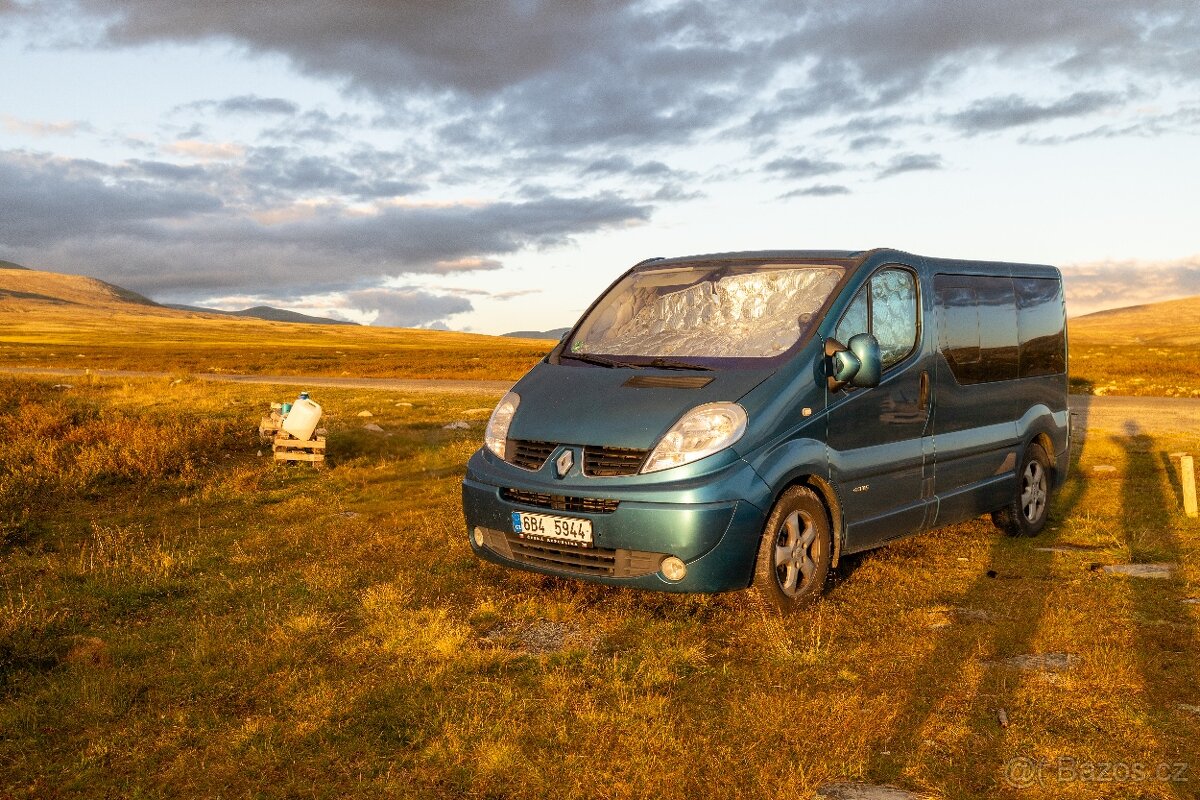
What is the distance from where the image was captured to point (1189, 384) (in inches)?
1220

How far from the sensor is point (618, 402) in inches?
215

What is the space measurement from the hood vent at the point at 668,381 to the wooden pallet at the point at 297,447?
→ 7.23 m

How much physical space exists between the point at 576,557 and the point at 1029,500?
4.67 metres

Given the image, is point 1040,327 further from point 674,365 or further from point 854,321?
point 674,365

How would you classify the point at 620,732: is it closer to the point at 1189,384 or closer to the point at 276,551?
the point at 276,551

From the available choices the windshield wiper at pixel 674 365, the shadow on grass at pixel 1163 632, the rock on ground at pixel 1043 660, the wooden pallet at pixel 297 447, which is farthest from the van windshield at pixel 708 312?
the wooden pallet at pixel 297 447

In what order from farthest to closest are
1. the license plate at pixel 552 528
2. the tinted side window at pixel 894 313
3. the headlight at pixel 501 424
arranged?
the tinted side window at pixel 894 313, the headlight at pixel 501 424, the license plate at pixel 552 528

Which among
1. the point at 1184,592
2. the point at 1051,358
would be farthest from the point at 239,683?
the point at 1051,358

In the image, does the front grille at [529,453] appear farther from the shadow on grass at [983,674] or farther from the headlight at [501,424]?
the shadow on grass at [983,674]

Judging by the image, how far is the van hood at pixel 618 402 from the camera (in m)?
5.23

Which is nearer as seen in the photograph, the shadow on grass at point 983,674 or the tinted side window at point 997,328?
the shadow on grass at point 983,674

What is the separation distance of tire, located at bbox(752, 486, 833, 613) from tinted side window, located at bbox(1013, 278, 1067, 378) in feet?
10.7

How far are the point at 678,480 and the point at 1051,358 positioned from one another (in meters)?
5.01

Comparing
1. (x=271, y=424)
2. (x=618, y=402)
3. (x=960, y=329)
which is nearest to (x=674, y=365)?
(x=618, y=402)
